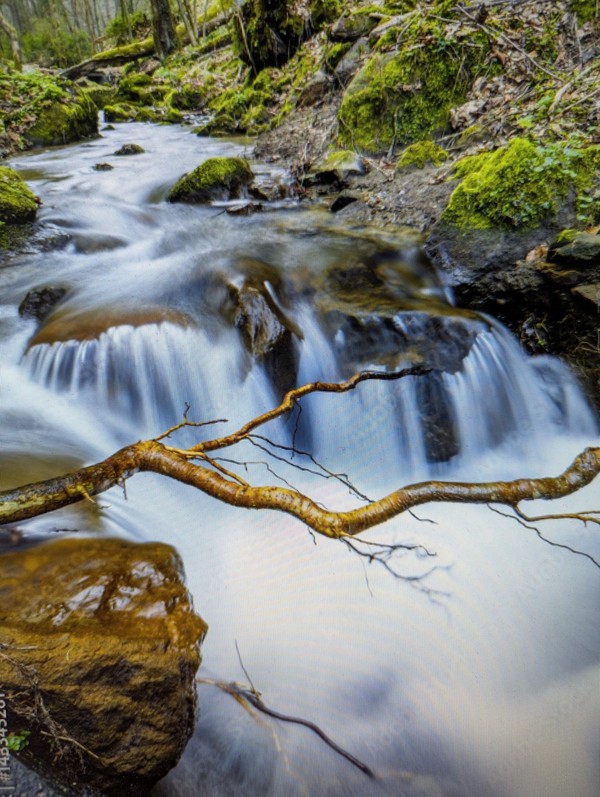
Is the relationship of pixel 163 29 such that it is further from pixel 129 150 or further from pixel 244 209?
pixel 244 209

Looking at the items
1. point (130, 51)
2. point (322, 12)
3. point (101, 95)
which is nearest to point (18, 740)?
point (322, 12)

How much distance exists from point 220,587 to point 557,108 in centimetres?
664

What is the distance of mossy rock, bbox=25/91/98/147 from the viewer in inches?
434

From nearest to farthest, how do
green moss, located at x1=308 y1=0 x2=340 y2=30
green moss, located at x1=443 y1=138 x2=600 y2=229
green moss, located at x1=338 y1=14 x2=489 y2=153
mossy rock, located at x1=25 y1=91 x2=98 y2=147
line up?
1. green moss, located at x1=443 y1=138 x2=600 y2=229
2. green moss, located at x1=338 y1=14 x2=489 y2=153
3. green moss, located at x1=308 y1=0 x2=340 y2=30
4. mossy rock, located at x1=25 y1=91 x2=98 y2=147

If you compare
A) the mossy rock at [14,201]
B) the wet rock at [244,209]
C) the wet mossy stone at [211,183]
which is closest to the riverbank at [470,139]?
the wet rock at [244,209]

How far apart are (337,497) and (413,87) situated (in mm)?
7006

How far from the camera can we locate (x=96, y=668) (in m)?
1.69

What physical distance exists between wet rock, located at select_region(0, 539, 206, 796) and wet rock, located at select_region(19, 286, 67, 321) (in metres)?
3.15

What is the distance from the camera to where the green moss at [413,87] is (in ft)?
21.2

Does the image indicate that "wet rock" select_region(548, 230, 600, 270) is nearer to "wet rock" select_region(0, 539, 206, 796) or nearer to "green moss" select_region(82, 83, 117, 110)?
"wet rock" select_region(0, 539, 206, 796)

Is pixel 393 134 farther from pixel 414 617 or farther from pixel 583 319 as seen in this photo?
pixel 414 617

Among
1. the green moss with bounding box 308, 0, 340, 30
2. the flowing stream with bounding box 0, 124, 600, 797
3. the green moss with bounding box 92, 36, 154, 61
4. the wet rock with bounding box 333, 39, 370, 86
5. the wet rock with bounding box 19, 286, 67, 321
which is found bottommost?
the flowing stream with bounding box 0, 124, 600, 797

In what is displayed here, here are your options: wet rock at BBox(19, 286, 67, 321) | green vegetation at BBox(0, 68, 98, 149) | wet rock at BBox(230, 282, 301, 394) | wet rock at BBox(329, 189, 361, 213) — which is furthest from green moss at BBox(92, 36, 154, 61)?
wet rock at BBox(230, 282, 301, 394)

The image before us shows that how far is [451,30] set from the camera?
6.53m
